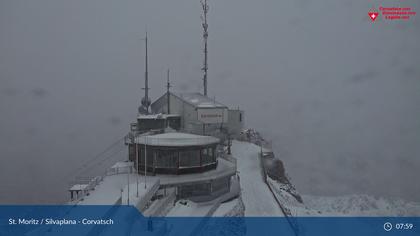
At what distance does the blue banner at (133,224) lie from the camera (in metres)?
11.0

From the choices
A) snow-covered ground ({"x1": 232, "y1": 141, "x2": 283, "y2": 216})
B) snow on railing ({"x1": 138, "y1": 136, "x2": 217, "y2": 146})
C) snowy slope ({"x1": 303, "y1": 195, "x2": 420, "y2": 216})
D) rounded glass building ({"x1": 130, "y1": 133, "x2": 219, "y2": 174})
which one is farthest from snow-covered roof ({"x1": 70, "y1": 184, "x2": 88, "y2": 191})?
snowy slope ({"x1": 303, "y1": 195, "x2": 420, "y2": 216})

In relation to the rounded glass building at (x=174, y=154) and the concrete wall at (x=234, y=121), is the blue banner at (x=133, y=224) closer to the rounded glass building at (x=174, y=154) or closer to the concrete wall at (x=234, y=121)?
the rounded glass building at (x=174, y=154)

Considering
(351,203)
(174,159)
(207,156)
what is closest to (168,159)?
(174,159)

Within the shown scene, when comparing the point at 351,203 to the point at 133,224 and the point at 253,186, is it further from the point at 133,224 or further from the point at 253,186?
the point at 133,224

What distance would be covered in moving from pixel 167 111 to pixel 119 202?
2464 cm

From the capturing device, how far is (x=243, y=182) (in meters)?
24.1

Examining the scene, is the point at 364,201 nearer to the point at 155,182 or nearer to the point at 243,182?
the point at 243,182

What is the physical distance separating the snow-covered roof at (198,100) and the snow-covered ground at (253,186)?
516 centimetres

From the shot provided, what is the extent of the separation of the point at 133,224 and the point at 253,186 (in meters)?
13.7

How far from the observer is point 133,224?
1122 centimetres

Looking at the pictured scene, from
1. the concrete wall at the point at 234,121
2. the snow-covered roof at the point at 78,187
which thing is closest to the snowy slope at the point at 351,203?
the concrete wall at the point at 234,121

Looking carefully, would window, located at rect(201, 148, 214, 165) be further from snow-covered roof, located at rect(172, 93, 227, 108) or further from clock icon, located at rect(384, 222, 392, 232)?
snow-covered roof, located at rect(172, 93, 227, 108)

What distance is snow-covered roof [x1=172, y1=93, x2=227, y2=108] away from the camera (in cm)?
3310

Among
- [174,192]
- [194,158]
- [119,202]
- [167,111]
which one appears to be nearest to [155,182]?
[174,192]
